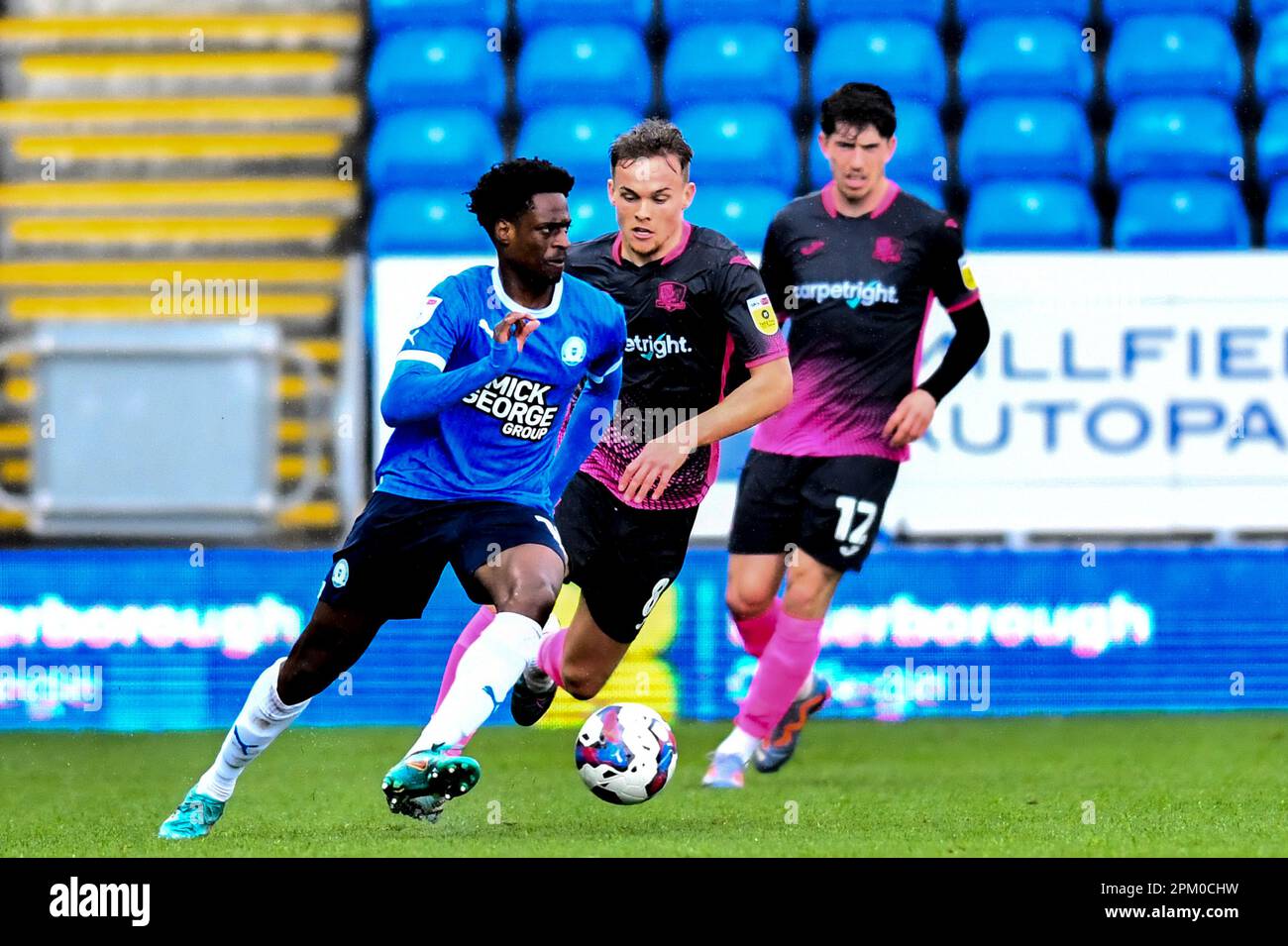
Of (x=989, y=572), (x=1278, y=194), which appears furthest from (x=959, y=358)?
(x=1278, y=194)

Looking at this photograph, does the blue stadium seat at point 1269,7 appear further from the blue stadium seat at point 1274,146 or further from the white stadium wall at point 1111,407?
the white stadium wall at point 1111,407

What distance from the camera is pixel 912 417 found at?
23.7 feet

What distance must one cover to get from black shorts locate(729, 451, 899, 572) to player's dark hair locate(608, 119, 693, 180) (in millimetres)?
1224

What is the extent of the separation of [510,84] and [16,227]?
107 inches

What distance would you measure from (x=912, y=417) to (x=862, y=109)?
105cm

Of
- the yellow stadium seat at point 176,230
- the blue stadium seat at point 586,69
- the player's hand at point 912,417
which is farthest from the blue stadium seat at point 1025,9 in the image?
the player's hand at point 912,417

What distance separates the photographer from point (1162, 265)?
956 cm

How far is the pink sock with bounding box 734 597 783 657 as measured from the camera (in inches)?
301

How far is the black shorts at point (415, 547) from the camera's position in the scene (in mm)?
5664

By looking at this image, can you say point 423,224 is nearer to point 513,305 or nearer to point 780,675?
point 780,675

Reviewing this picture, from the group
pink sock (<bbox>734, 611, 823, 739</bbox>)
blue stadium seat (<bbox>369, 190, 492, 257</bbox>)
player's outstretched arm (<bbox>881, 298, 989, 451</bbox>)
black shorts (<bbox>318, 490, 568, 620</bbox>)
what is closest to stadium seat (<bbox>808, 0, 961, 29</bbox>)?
blue stadium seat (<bbox>369, 190, 492, 257</bbox>)

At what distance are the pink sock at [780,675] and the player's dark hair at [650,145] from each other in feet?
5.30

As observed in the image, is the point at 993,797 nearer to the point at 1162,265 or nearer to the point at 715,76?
the point at 1162,265

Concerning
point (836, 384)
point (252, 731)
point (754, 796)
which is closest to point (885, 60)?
point (836, 384)
